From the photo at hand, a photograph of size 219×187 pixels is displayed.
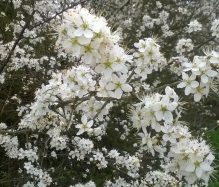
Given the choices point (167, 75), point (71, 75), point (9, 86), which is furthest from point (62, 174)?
point (167, 75)

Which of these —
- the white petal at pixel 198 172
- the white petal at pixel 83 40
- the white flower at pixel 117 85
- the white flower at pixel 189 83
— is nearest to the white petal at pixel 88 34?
the white petal at pixel 83 40

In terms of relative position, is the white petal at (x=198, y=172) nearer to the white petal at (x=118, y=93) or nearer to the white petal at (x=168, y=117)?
the white petal at (x=168, y=117)

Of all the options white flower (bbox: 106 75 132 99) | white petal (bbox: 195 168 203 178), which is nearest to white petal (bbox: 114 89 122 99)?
white flower (bbox: 106 75 132 99)

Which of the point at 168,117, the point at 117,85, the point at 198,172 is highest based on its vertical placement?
the point at 117,85

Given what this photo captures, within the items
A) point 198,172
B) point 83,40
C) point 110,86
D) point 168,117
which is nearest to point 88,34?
point 83,40

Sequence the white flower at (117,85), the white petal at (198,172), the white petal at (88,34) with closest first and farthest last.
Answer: the white petal at (88,34) → the white petal at (198,172) → the white flower at (117,85)

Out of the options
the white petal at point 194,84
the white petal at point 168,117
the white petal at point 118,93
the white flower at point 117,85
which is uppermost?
the white petal at point 194,84

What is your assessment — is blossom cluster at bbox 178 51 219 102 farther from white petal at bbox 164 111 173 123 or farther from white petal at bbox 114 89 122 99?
white petal at bbox 114 89 122 99

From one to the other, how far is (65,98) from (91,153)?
194cm

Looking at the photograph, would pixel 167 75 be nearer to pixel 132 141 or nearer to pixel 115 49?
pixel 132 141

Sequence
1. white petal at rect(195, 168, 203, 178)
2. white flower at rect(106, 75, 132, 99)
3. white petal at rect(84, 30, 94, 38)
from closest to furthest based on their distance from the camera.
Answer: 1. white petal at rect(84, 30, 94, 38)
2. white petal at rect(195, 168, 203, 178)
3. white flower at rect(106, 75, 132, 99)

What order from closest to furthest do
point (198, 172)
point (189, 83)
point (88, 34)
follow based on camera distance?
point (88, 34)
point (198, 172)
point (189, 83)

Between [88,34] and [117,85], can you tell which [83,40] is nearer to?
[88,34]

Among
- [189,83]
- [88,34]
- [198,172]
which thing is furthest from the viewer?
[189,83]
